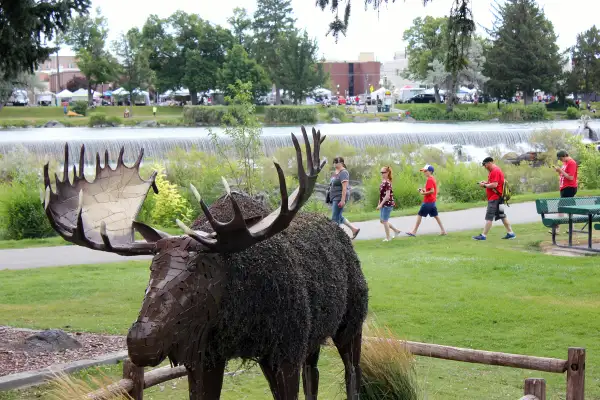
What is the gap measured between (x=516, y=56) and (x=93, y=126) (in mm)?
36821

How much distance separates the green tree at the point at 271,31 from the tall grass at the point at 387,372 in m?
66.4

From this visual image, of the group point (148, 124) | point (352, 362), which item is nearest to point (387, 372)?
point (352, 362)

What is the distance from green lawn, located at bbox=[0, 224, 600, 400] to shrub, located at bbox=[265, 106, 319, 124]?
4526cm

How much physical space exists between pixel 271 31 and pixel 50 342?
68600 millimetres

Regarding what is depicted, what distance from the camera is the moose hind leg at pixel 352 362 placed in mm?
7039

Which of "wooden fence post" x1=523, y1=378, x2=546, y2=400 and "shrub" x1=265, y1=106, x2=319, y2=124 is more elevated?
"shrub" x1=265, y1=106, x2=319, y2=124

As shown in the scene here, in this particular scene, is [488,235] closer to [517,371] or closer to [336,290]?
[517,371]

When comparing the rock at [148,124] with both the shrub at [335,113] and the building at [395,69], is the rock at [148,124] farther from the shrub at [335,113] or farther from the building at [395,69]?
the building at [395,69]

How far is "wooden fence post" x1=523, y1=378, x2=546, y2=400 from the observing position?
262 inches

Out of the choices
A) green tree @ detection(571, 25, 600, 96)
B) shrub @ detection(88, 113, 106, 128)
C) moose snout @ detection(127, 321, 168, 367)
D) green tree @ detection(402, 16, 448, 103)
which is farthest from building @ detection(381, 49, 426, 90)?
moose snout @ detection(127, 321, 168, 367)

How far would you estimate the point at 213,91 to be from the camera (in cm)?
7538

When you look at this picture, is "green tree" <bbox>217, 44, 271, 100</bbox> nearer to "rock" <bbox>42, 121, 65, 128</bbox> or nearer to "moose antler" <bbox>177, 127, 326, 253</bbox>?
"rock" <bbox>42, 121, 65, 128</bbox>

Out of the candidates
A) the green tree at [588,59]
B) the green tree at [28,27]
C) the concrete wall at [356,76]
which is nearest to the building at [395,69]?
the concrete wall at [356,76]

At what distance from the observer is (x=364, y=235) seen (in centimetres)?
1878
